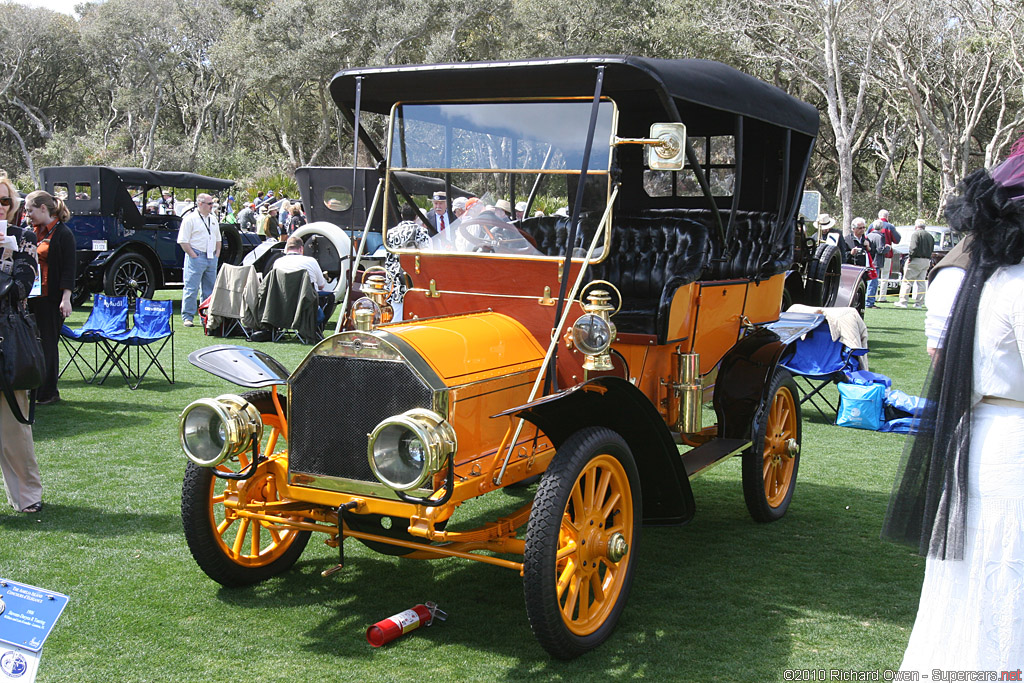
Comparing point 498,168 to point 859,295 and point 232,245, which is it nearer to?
point 859,295

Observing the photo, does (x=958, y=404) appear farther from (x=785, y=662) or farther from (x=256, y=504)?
(x=256, y=504)

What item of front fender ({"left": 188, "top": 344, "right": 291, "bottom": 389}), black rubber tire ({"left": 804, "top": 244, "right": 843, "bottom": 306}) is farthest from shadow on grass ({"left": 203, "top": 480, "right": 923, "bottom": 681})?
black rubber tire ({"left": 804, "top": 244, "right": 843, "bottom": 306})

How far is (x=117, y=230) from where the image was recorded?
48.9 ft

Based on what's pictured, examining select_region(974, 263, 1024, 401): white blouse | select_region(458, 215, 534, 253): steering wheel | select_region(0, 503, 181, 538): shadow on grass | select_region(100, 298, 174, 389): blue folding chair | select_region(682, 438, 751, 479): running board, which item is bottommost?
select_region(0, 503, 181, 538): shadow on grass

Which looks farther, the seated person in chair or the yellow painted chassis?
the seated person in chair

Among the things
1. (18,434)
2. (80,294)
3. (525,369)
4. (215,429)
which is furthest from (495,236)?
(80,294)

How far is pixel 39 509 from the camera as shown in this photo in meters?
5.33

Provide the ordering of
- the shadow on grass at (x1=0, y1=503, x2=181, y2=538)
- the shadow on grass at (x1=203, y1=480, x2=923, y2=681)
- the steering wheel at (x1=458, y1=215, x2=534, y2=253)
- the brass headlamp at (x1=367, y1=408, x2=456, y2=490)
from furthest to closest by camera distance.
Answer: the shadow on grass at (x1=0, y1=503, x2=181, y2=538) < the steering wheel at (x1=458, y1=215, x2=534, y2=253) < the shadow on grass at (x1=203, y1=480, x2=923, y2=681) < the brass headlamp at (x1=367, y1=408, x2=456, y2=490)

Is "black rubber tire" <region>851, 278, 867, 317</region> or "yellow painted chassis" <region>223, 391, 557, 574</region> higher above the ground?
"black rubber tire" <region>851, 278, 867, 317</region>

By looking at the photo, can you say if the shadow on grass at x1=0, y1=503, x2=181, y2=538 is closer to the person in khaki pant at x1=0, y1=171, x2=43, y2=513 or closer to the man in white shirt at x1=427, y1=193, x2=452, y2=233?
the person in khaki pant at x1=0, y1=171, x2=43, y2=513

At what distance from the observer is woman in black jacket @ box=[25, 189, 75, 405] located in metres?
6.89

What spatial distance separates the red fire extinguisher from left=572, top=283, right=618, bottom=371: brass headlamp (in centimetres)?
121

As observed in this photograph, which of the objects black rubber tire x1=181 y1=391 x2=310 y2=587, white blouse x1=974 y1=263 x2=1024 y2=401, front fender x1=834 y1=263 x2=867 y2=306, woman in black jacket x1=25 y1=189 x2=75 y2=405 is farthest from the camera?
front fender x1=834 y1=263 x2=867 y2=306

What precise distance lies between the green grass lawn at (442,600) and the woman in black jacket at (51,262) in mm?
1481
